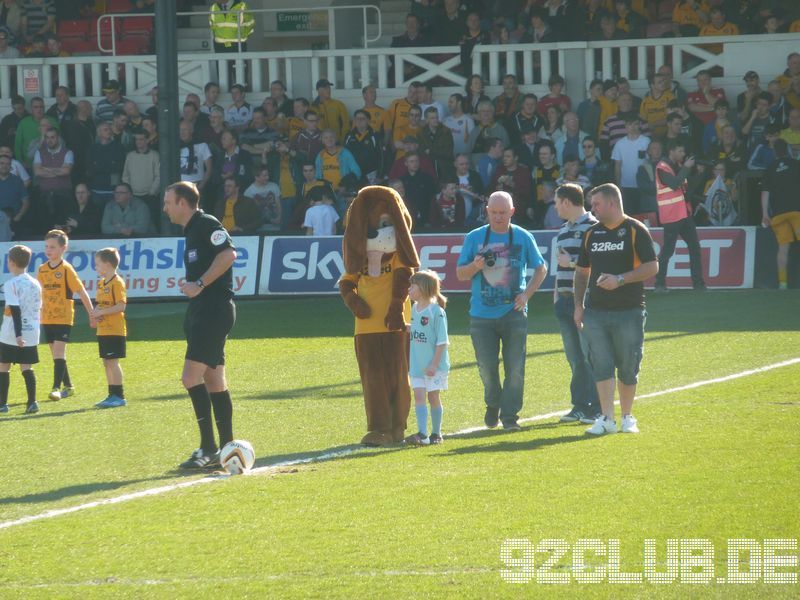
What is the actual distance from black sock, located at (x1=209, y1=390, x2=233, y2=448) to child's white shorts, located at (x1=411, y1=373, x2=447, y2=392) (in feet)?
4.85

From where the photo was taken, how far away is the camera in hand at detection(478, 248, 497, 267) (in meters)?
11.6

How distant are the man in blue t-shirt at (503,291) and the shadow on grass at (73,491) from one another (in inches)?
112

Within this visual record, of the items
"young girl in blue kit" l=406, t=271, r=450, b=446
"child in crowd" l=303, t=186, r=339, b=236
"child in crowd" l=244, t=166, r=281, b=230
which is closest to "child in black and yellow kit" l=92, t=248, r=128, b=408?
"young girl in blue kit" l=406, t=271, r=450, b=446

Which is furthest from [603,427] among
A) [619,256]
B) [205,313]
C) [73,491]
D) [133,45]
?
[133,45]

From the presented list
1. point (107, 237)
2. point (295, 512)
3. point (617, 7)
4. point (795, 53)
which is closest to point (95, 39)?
point (107, 237)

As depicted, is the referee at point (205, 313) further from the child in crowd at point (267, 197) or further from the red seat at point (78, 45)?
the red seat at point (78, 45)

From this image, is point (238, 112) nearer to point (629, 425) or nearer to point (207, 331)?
point (207, 331)

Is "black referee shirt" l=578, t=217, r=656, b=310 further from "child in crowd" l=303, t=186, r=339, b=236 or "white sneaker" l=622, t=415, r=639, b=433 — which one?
"child in crowd" l=303, t=186, r=339, b=236

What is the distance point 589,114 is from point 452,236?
3.96 meters

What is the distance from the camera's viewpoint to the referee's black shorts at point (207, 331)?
10.2 m

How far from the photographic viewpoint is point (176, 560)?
25.1 feet

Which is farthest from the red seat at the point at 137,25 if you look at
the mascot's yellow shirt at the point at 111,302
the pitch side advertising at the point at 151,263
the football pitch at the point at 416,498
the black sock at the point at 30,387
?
the black sock at the point at 30,387

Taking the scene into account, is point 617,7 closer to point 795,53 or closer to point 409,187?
point 795,53

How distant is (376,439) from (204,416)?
4.59 feet
